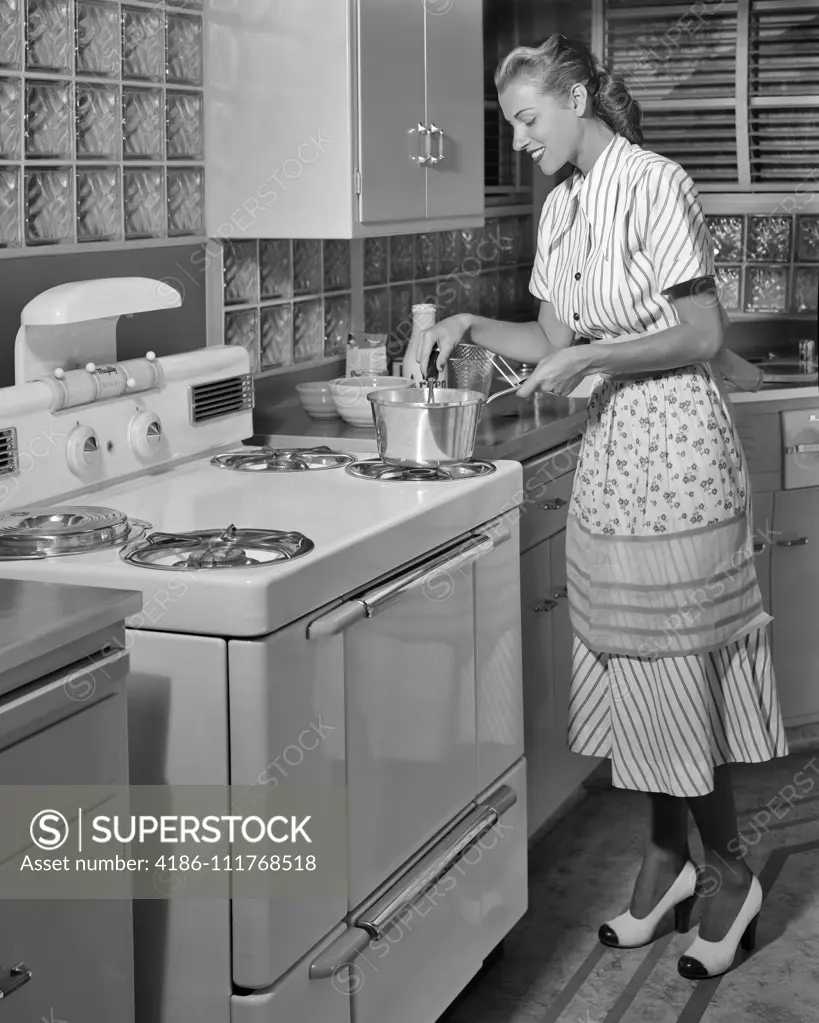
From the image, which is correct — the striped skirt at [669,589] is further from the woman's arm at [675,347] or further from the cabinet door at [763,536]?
the cabinet door at [763,536]

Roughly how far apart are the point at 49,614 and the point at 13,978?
0.35m

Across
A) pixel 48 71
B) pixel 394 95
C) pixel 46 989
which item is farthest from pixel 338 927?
pixel 394 95

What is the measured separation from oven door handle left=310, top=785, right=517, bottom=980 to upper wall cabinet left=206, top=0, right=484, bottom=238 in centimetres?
110

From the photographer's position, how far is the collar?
2.38 meters

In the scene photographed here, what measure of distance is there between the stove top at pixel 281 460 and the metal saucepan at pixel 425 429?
0.13 m

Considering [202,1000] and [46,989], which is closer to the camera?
[46,989]

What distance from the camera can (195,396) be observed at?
245 centimetres

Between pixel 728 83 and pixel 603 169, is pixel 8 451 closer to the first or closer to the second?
pixel 603 169

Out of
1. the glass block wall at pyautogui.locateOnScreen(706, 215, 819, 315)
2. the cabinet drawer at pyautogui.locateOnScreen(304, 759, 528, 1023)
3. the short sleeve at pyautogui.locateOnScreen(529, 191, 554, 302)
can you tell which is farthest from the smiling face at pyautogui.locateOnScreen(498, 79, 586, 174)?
the glass block wall at pyautogui.locateOnScreen(706, 215, 819, 315)

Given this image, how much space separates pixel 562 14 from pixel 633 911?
262 centimetres

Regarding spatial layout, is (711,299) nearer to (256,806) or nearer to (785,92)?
(256,806)

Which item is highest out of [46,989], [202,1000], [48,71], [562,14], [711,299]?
[562,14]

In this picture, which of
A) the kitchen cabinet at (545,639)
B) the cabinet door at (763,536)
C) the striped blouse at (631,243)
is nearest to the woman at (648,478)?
the striped blouse at (631,243)

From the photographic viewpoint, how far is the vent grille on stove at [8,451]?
2.00 metres
